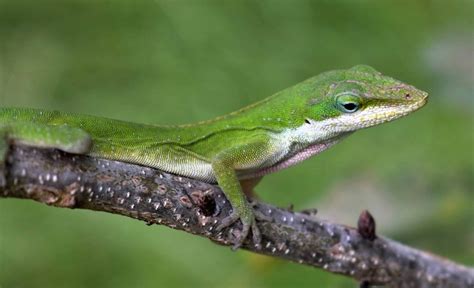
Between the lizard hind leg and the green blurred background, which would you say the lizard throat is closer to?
the green blurred background

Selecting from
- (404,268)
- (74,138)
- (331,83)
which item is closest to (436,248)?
(404,268)

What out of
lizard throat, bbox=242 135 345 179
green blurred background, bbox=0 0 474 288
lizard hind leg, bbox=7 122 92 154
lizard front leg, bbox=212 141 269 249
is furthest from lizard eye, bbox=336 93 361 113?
lizard hind leg, bbox=7 122 92 154

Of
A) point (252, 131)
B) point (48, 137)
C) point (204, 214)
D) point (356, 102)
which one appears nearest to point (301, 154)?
point (252, 131)

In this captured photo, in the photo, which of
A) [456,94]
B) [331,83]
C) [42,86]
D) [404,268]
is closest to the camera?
[404,268]

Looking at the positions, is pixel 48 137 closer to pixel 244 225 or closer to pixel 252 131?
pixel 244 225

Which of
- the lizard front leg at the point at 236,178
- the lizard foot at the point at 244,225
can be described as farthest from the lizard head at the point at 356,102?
the lizard foot at the point at 244,225

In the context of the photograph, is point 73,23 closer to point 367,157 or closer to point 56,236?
point 56,236
